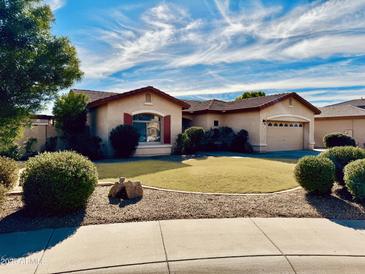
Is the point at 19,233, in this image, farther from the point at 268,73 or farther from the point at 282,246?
the point at 268,73

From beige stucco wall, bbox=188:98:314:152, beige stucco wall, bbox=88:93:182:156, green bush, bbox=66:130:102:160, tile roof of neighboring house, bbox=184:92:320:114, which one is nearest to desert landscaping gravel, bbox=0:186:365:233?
green bush, bbox=66:130:102:160

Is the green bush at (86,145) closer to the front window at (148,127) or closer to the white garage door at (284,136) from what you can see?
the front window at (148,127)

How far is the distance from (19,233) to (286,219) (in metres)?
5.17

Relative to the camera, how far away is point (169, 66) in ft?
63.1

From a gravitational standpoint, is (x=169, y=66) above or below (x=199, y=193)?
above

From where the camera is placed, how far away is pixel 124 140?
52.4ft

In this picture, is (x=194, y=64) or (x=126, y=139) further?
(x=194, y=64)

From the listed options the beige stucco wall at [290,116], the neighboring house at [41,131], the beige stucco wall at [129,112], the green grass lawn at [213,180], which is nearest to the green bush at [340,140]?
the beige stucco wall at [290,116]

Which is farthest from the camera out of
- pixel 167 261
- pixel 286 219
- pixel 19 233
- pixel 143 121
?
pixel 143 121

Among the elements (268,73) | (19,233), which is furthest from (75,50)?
(268,73)

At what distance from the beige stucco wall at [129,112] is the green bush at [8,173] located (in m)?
9.17

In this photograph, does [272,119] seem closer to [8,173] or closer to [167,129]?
[167,129]

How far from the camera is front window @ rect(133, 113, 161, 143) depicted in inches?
701

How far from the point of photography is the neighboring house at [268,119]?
20.2 meters
